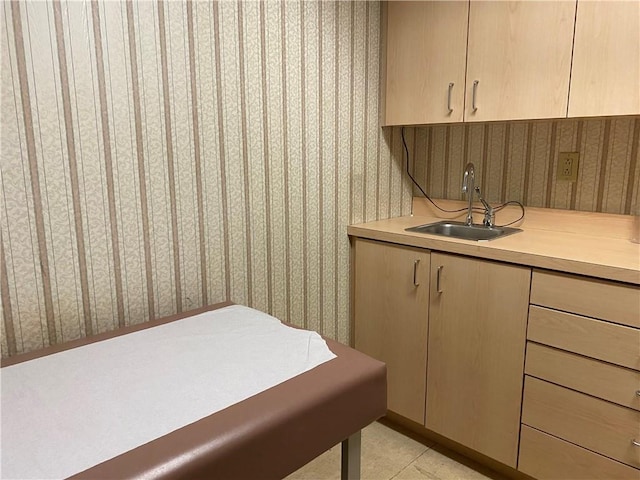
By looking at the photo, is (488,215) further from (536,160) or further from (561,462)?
(561,462)

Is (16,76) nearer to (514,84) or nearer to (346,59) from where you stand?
(346,59)

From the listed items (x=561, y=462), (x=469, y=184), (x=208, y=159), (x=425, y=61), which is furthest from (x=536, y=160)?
(x=208, y=159)

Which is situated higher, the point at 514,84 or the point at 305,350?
the point at 514,84

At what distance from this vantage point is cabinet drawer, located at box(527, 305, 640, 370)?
4.37 feet

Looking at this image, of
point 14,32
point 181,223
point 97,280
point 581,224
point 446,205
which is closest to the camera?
point 14,32

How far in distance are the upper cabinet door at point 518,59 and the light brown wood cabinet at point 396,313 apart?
24.9 inches

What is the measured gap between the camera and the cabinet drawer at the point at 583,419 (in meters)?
1.38

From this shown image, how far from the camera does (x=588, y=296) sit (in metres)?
1.39

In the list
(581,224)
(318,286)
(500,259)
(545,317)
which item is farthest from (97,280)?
(581,224)

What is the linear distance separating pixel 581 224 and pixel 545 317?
0.57m

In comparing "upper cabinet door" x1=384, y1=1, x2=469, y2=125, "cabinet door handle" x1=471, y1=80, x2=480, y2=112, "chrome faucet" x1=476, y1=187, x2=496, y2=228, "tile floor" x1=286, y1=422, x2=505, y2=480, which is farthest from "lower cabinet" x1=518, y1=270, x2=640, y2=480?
"upper cabinet door" x1=384, y1=1, x2=469, y2=125

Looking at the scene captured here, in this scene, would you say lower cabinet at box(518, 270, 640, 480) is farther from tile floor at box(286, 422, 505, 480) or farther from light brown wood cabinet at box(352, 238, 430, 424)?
light brown wood cabinet at box(352, 238, 430, 424)

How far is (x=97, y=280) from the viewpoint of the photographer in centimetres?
128

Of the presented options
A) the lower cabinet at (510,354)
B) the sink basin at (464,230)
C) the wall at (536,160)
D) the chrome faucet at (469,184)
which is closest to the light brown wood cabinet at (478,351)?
the lower cabinet at (510,354)
